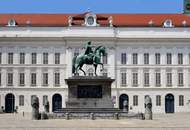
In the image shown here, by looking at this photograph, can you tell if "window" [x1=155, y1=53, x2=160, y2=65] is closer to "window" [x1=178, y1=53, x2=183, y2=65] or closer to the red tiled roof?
"window" [x1=178, y1=53, x2=183, y2=65]

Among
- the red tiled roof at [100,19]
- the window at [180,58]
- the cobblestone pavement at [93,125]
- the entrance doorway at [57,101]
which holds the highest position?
the red tiled roof at [100,19]

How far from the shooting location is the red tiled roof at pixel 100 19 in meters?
75.5

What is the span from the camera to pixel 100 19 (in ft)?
250

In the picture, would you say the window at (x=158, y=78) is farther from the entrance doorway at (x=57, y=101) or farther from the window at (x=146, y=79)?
the entrance doorway at (x=57, y=101)

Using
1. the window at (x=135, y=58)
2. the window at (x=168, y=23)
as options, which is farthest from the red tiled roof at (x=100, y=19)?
the window at (x=135, y=58)

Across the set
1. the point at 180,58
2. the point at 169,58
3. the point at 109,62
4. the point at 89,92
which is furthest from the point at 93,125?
the point at 180,58

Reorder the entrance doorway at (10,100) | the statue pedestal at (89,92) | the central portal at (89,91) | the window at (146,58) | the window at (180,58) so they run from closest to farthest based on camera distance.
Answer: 1. the statue pedestal at (89,92)
2. the central portal at (89,91)
3. the entrance doorway at (10,100)
4. the window at (146,58)
5. the window at (180,58)

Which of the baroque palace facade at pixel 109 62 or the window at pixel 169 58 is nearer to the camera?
the baroque palace facade at pixel 109 62

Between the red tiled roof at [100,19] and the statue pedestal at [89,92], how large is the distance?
1458 inches

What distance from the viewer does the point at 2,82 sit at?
242ft

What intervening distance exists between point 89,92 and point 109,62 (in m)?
36.8

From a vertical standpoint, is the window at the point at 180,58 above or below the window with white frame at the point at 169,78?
above

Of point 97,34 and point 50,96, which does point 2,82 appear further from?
point 97,34
